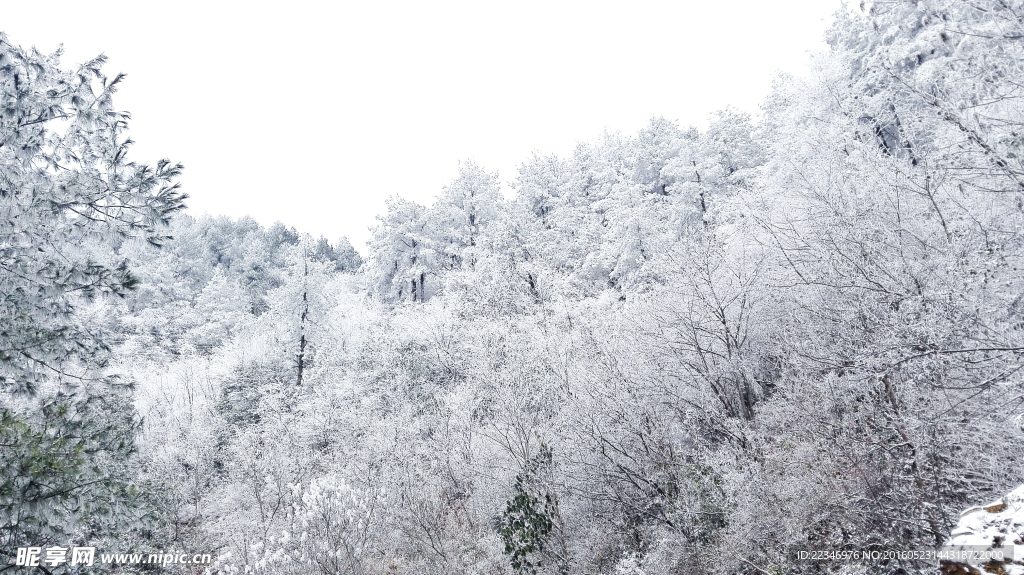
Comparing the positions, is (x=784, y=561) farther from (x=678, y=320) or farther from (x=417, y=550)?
(x=417, y=550)

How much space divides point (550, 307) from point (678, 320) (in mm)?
7884

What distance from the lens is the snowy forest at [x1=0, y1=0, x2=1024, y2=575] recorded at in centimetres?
437

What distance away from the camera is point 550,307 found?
18703mm

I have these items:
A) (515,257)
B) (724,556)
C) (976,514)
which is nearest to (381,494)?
(724,556)

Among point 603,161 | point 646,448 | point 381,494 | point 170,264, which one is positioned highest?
point 603,161

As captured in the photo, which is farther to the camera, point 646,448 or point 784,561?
point 646,448

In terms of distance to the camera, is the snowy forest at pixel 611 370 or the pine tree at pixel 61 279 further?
the snowy forest at pixel 611 370

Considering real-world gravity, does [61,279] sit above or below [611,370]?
above

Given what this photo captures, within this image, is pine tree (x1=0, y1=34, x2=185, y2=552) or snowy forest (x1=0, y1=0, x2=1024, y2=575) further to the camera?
snowy forest (x1=0, y1=0, x2=1024, y2=575)

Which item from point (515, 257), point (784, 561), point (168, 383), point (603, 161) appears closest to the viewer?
point (784, 561)

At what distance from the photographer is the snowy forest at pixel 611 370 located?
437 centimetres

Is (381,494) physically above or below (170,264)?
below

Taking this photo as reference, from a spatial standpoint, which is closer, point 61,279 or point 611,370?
point 61,279

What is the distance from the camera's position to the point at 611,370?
10430 mm
